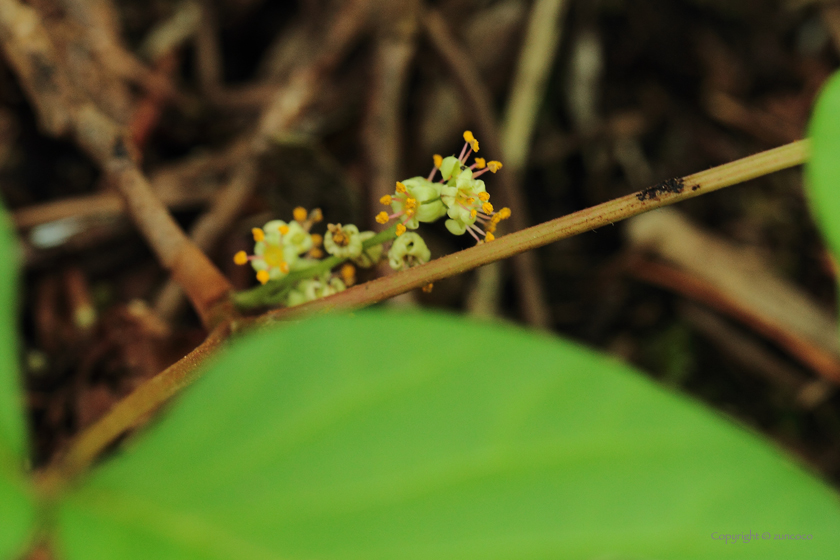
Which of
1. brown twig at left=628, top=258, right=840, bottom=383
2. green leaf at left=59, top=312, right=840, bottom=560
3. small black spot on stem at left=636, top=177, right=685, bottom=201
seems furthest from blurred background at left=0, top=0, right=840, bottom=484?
green leaf at left=59, top=312, right=840, bottom=560

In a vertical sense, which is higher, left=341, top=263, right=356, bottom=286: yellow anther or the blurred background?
the blurred background

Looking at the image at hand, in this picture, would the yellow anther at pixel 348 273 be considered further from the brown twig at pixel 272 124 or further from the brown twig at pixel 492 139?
the brown twig at pixel 492 139

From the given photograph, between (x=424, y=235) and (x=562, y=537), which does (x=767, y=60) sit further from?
(x=562, y=537)

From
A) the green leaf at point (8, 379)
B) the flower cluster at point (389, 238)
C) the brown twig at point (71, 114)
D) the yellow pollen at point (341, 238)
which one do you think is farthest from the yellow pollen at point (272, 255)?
the green leaf at point (8, 379)

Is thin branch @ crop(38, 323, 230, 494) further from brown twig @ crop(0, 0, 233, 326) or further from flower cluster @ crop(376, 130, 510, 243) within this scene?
brown twig @ crop(0, 0, 233, 326)

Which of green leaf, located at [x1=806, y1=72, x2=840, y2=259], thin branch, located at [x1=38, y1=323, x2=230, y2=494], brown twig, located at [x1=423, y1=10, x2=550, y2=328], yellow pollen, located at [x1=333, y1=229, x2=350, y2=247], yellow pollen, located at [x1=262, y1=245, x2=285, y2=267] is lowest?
green leaf, located at [x1=806, y1=72, x2=840, y2=259]

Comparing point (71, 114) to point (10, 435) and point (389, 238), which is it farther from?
point (10, 435)

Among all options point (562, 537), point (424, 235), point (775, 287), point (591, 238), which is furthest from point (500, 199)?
point (562, 537)
